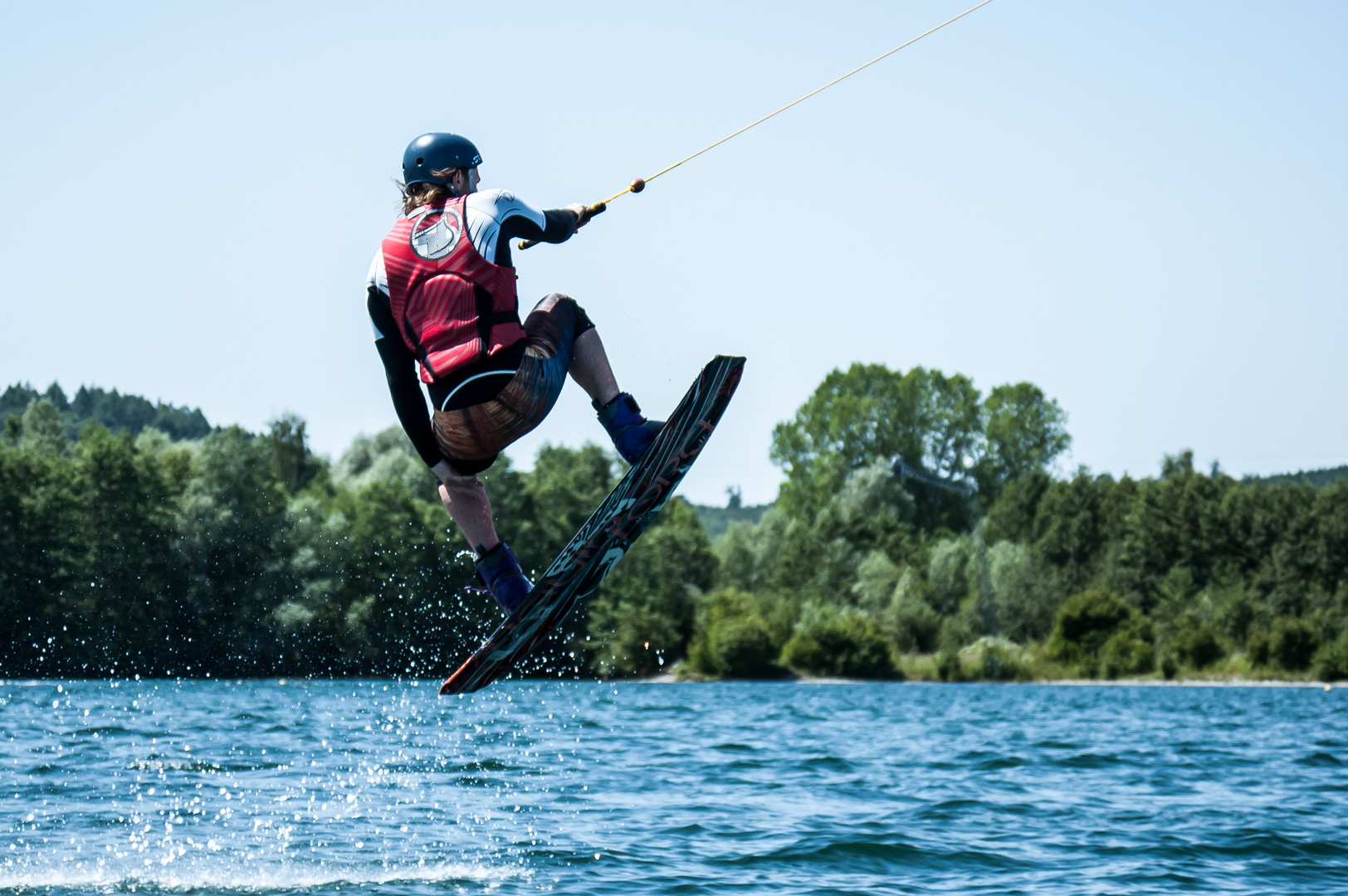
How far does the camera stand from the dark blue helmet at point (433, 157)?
23.1 ft

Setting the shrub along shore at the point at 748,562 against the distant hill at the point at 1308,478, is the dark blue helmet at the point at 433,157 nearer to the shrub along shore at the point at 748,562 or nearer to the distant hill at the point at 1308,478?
the shrub along shore at the point at 748,562

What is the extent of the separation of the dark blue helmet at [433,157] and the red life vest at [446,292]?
28 centimetres

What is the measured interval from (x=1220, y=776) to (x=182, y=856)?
60.8 feet

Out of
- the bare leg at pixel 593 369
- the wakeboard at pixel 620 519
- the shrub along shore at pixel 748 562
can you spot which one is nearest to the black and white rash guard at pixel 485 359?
the bare leg at pixel 593 369

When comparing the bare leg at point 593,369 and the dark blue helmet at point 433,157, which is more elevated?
the dark blue helmet at point 433,157

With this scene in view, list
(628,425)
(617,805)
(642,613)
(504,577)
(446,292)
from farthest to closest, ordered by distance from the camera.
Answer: (642,613)
(617,805)
(504,577)
(628,425)
(446,292)

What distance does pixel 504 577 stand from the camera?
7.88m

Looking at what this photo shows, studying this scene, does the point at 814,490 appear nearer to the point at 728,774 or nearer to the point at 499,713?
the point at 499,713

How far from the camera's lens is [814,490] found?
9112cm

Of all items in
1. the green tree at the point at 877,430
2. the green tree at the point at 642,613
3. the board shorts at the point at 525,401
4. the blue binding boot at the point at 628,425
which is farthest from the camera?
the green tree at the point at 877,430

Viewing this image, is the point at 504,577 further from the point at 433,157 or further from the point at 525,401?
the point at 433,157

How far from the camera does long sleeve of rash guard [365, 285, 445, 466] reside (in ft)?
22.8

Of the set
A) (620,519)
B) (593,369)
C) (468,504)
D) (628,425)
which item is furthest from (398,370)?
(620,519)

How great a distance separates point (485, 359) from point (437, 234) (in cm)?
66
